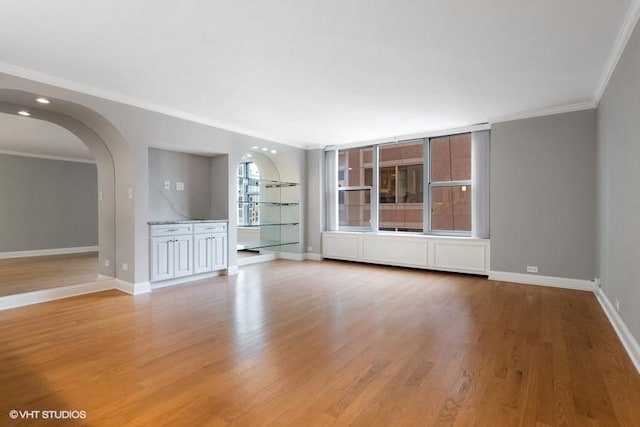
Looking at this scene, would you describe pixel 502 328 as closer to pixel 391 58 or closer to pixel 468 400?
pixel 468 400

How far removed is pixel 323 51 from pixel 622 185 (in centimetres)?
285

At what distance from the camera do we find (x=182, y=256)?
4.95 m

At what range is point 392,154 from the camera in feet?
22.0

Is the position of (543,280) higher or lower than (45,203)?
lower

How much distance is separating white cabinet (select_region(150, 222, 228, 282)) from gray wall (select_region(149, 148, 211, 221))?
59 centimetres

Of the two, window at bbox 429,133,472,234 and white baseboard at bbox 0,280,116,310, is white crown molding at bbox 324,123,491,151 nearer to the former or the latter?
window at bbox 429,133,472,234

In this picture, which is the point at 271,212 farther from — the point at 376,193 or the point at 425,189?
the point at 425,189

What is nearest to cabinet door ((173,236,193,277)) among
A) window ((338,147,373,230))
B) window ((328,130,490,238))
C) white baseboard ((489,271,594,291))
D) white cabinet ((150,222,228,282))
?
white cabinet ((150,222,228,282))

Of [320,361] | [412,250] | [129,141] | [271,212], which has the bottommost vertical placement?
[320,361]

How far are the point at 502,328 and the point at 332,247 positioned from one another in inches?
169

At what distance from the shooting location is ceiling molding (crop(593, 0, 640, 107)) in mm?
2373

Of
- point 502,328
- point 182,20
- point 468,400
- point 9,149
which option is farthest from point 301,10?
point 9,149

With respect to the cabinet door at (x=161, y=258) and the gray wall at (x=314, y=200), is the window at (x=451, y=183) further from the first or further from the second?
the cabinet door at (x=161, y=258)

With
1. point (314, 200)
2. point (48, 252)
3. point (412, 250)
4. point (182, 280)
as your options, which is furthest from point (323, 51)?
point (48, 252)
